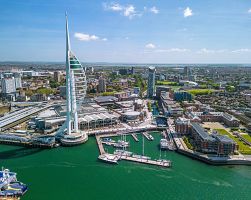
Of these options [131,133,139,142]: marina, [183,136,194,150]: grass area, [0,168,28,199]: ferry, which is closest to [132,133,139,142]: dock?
[131,133,139,142]: marina

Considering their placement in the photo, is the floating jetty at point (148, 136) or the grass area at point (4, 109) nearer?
the floating jetty at point (148, 136)

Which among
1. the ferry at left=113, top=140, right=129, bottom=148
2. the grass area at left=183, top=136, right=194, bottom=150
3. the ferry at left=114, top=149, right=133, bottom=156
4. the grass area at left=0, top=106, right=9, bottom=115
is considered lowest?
the ferry at left=114, top=149, right=133, bottom=156

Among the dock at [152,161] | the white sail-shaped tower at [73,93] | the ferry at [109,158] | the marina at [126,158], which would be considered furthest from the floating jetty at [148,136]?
the white sail-shaped tower at [73,93]

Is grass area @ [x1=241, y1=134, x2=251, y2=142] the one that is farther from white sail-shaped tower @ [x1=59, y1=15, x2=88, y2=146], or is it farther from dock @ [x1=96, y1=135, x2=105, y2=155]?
white sail-shaped tower @ [x1=59, y1=15, x2=88, y2=146]

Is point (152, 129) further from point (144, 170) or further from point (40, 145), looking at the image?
point (40, 145)

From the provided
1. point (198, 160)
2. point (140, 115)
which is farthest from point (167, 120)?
point (198, 160)

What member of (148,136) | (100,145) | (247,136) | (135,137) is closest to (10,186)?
(100,145)

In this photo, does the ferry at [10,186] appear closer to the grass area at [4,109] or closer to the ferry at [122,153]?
the ferry at [122,153]
